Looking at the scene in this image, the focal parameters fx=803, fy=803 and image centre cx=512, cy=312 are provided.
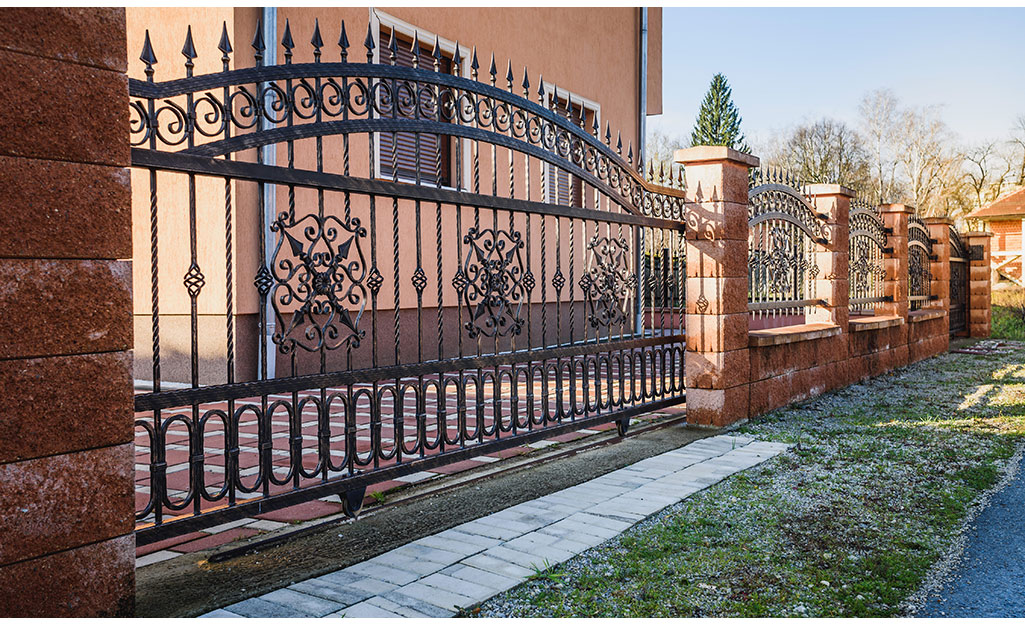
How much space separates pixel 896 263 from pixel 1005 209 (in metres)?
31.8

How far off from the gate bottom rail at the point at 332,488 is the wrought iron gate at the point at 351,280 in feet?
0.03

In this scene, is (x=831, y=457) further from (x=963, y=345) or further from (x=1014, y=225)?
(x=1014, y=225)

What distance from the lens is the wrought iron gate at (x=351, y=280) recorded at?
3.52m

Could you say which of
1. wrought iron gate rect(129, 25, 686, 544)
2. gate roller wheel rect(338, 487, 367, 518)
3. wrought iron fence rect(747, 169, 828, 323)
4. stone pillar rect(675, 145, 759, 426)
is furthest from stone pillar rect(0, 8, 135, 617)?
wrought iron fence rect(747, 169, 828, 323)

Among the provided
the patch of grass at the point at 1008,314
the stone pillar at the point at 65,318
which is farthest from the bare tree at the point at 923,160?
the stone pillar at the point at 65,318

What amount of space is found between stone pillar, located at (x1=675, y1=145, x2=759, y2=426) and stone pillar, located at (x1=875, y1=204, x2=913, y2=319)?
19.8ft

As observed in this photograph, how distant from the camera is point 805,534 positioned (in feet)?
12.8

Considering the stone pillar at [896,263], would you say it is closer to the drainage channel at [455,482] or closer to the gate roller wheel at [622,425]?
the drainage channel at [455,482]

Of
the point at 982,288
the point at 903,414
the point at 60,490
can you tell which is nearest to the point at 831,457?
the point at 903,414

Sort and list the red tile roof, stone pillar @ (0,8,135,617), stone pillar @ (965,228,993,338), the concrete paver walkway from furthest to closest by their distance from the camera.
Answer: the red tile roof
stone pillar @ (965,228,993,338)
the concrete paver walkway
stone pillar @ (0,8,135,617)

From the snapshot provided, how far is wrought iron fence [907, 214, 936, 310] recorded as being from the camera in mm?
13844

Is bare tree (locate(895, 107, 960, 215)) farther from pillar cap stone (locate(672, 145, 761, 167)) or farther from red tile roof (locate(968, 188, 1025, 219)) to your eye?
pillar cap stone (locate(672, 145, 761, 167))

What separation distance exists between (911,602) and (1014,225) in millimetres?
43544

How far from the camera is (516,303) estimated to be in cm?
542
